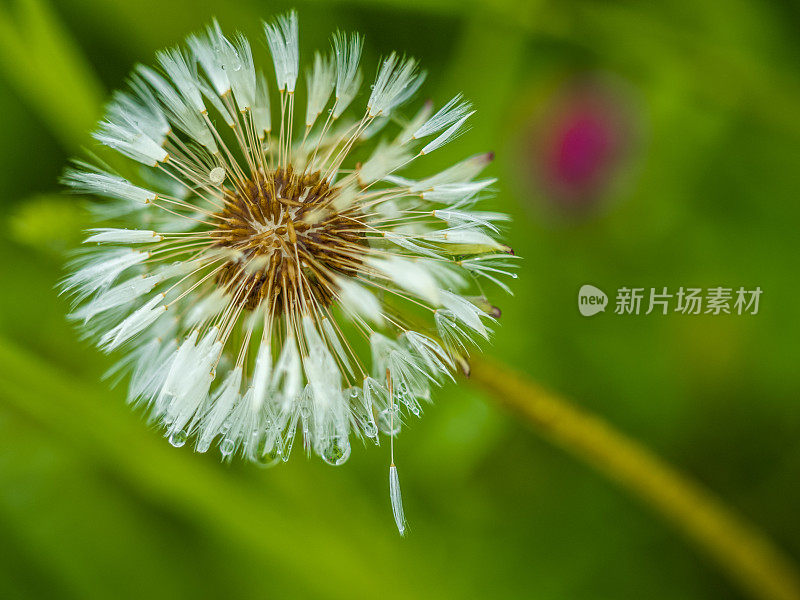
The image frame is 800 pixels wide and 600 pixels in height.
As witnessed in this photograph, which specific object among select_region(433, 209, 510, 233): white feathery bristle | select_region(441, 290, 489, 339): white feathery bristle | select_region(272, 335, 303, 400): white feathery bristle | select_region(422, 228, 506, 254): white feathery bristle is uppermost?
select_region(433, 209, 510, 233): white feathery bristle

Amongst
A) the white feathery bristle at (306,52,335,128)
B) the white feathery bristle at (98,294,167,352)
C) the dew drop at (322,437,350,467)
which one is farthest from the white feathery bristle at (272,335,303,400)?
the white feathery bristle at (306,52,335,128)

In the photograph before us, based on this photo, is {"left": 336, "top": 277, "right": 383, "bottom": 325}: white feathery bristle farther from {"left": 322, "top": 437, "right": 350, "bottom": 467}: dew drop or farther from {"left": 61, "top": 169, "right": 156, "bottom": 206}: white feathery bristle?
{"left": 61, "top": 169, "right": 156, "bottom": 206}: white feathery bristle

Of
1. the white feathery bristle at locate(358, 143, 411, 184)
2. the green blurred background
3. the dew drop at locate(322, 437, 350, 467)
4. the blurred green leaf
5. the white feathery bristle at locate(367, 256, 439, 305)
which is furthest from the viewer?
the green blurred background

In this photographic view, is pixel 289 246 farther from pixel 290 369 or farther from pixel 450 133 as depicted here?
pixel 450 133

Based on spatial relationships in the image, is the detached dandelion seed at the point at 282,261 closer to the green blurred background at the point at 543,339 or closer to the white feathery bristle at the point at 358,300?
the white feathery bristle at the point at 358,300

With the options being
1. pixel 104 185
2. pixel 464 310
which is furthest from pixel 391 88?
pixel 104 185

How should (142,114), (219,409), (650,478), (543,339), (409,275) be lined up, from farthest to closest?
(543,339)
(650,478)
(142,114)
(219,409)
(409,275)
